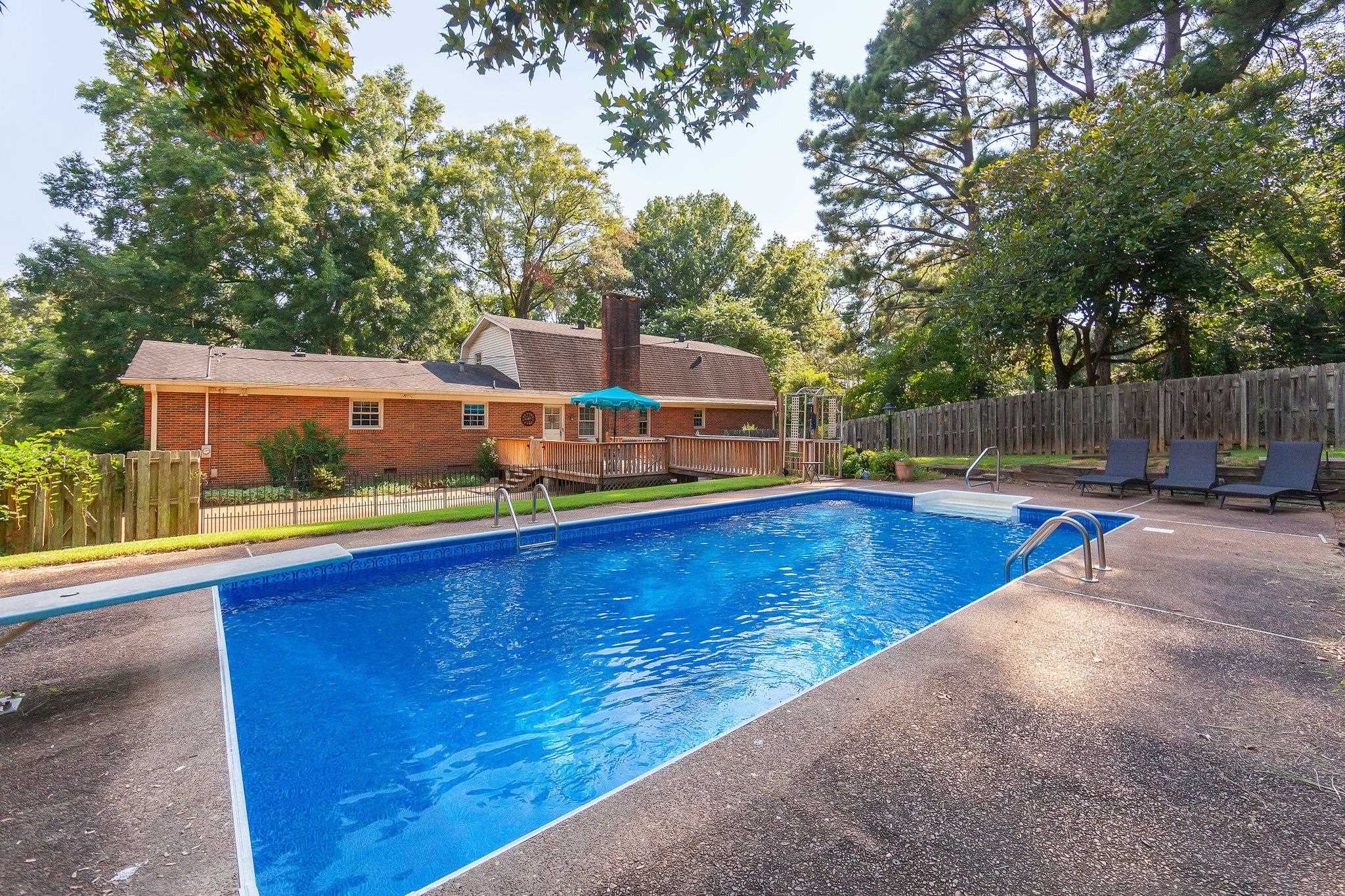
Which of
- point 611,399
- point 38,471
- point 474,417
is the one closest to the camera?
point 38,471

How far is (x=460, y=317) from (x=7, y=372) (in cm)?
2441

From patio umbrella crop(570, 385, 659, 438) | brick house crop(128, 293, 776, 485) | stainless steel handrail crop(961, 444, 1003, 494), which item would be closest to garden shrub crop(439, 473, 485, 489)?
brick house crop(128, 293, 776, 485)

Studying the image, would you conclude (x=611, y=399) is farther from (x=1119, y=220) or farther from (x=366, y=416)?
(x=1119, y=220)

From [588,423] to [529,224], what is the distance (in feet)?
55.6

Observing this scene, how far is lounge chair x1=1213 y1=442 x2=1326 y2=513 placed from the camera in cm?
891

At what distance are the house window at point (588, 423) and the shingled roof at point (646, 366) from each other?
0.74m

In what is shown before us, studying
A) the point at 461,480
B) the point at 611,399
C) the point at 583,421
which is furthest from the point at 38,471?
the point at 583,421

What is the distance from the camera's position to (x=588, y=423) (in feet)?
68.6

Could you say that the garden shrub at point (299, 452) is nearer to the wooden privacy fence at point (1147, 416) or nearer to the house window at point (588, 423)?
the house window at point (588, 423)

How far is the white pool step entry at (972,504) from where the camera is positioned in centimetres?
1041

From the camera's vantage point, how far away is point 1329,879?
6.27 feet

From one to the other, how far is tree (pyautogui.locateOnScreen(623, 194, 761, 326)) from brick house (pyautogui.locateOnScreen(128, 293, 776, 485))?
1353 centimetres

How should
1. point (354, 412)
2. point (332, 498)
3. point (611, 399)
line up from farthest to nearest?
point (354, 412) → point (611, 399) → point (332, 498)

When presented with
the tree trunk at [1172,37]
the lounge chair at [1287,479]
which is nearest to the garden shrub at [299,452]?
the lounge chair at [1287,479]
